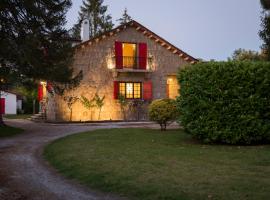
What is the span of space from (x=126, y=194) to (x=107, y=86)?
22.9 metres

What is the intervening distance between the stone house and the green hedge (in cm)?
1588

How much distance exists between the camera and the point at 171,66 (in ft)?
107

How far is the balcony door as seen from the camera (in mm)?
30531

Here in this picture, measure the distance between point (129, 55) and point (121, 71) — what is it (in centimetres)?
200

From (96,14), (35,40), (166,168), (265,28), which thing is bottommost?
(166,168)

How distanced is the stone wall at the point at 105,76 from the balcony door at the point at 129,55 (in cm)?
47

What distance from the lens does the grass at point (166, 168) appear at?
7.38 meters

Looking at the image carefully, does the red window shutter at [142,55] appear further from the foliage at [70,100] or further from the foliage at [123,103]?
the foliage at [70,100]

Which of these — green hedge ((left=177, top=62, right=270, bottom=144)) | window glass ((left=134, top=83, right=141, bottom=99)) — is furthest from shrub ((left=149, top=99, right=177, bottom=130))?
window glass ((left=134, top=83, right=141, bottom=99))

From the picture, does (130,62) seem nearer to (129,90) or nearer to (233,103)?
(129,90)

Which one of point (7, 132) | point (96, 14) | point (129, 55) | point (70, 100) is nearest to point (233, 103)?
point (7, 132)

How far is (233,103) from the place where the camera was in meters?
14.2

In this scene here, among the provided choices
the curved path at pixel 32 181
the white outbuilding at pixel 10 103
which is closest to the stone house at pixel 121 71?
the curved path at pixel 32 181

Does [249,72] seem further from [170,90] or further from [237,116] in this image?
[170,90]
